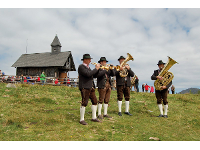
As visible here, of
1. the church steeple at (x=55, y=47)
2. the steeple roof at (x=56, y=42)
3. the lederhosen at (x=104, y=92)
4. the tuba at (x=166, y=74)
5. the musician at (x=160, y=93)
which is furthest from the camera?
the steeple roof at (x=56, y=42)

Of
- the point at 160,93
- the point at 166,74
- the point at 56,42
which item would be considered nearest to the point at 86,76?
the point at 166,74

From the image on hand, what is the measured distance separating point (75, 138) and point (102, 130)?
1.22 metres

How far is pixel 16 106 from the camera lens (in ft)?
29.3

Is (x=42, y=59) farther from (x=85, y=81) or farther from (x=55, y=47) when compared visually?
(x=85, y=81)

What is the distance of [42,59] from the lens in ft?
131

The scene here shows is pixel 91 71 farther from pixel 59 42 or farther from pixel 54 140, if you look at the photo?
pixel 59 42

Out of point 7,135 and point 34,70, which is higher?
point 34,70

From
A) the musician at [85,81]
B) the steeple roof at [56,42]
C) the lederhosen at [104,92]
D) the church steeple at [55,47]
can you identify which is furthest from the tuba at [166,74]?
the steeple roof at [56,42]

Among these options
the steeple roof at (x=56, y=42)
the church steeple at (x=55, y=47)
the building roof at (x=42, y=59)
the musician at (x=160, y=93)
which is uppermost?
the steeple roof at (x=56, y=42)

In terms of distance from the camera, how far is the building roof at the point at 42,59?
120 ft

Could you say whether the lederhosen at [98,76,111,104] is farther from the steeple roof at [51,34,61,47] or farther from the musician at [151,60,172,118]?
the steeple roof at [51,34,61,47]

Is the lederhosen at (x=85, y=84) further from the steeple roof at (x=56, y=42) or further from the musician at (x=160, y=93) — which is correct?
the steeple roof at (x=56, y=42)

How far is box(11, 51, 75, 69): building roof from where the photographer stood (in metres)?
36.6

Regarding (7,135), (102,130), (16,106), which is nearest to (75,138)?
(102,130)
